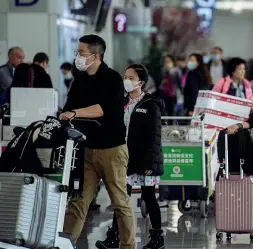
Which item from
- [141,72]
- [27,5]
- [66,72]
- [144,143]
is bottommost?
[144,143]

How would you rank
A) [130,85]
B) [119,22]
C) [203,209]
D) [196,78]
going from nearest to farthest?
[130,85] < [203,209] < [196,78] < [119,22]

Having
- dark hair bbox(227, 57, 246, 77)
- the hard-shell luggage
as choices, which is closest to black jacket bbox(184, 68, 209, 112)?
dark hair bbox(227, 57, 246, 77)

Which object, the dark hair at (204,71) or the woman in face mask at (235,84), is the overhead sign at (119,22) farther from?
the woman in face mask at (235,84)

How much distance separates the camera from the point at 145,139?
9.98 metres

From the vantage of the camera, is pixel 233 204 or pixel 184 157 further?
pixel 184 157

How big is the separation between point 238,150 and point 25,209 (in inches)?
144

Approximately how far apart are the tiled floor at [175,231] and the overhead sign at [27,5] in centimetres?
736

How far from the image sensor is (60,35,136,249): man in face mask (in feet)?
28.5

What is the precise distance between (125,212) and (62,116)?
1249mm

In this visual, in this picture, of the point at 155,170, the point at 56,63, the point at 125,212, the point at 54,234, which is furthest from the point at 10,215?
the point at 56,63

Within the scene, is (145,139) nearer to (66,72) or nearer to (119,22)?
(66,72)

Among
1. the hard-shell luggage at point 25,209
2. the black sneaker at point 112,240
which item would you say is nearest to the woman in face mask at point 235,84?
the black sneaker at point 112,240

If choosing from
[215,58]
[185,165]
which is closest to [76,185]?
[185,165]

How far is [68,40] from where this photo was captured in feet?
78.2
